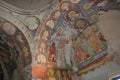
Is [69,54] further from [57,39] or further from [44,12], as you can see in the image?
[44,12]

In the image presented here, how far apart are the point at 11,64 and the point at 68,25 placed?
2730mm

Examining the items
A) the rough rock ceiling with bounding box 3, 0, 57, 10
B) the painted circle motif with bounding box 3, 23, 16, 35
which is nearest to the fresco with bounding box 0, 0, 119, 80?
the painted circle motif with bounding box 3, 23, 16, 35

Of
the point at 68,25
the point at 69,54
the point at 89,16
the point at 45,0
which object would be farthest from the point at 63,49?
the point at 45,0

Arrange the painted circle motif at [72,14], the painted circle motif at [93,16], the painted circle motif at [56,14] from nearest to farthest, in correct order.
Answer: the painted circle motif at [56,14]
the painted circle motif at [72,14]
the painted circle motif at [93,16]

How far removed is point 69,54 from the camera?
9.63 meters

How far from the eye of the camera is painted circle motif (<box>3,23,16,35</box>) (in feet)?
26.5

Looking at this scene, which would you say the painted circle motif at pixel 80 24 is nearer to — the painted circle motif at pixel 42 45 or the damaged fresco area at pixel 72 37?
the damaged fresco area at pixel 72 37

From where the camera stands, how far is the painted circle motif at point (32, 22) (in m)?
8.20

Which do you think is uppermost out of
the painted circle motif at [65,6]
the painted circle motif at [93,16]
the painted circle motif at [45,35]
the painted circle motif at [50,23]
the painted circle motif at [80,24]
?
the painted circle motif at [65,6]

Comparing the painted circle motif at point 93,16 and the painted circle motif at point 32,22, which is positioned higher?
the painted circle motif at point 93,16

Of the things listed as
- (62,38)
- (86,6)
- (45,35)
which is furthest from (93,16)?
(45,35)

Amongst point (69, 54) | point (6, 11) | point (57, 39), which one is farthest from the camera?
point (69, 54)

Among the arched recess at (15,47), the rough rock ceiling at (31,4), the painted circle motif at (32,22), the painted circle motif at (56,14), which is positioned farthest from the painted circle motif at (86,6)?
the arched recess at (15,47)

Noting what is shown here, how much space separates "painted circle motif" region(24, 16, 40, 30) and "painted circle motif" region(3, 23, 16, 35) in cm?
48
